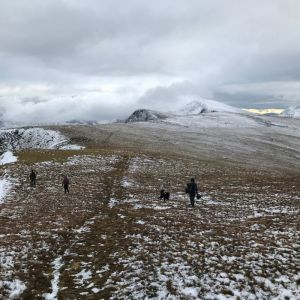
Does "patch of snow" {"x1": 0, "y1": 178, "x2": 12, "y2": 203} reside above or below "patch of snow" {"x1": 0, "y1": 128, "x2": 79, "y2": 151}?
below

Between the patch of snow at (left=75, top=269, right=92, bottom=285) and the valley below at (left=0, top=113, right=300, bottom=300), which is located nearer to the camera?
the valley below at (left=0, top=113, right=300, bottom=300)

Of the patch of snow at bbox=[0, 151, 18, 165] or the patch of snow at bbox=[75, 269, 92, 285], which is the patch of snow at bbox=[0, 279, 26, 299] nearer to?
the patch of snow at bbox=[75, 269, 92, 285]

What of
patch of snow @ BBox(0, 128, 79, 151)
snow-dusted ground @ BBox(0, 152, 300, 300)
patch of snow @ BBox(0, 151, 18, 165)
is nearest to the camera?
snow-dusted ground @ BBox(0, 152, 300, 300)

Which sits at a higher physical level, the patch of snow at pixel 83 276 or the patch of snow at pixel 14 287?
the patch of snow at pixel 14 287

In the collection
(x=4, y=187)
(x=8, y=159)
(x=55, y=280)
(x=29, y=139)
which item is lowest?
(x=4, y=187)

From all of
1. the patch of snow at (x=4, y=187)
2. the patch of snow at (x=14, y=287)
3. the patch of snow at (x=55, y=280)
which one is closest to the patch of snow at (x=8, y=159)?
the patch of snow at (x=4, y=187)

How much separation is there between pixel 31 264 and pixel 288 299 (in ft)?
36.1

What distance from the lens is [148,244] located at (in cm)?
1991

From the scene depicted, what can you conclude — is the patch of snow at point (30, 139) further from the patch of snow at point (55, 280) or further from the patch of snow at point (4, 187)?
the patch of snow at point (55, 280)

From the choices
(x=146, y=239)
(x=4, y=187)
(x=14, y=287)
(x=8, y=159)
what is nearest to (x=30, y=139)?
(x=8, y=159)

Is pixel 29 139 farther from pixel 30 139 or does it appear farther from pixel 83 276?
pixel 83 276

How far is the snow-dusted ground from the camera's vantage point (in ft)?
47.6

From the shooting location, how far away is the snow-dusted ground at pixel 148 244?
1450cm

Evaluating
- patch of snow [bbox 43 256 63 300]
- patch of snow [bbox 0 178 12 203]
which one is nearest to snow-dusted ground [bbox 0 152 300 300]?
patch of snow [bbox 43 256 63 300]
